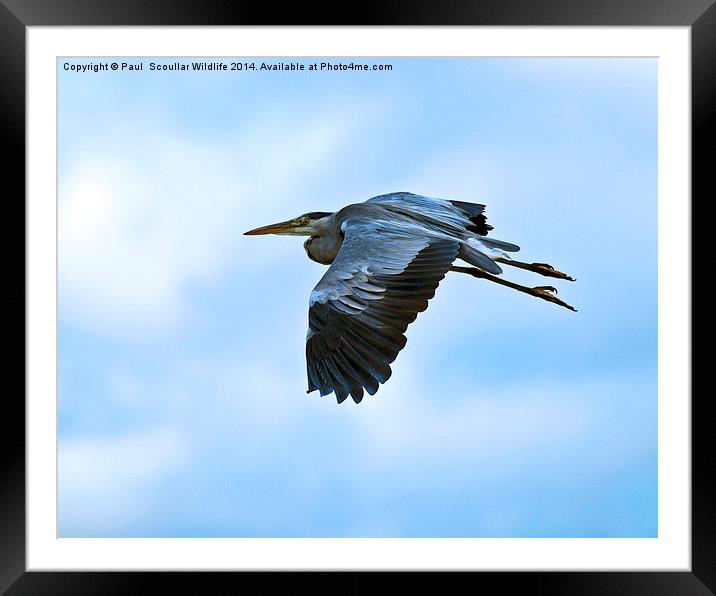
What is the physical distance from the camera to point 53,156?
142 inches

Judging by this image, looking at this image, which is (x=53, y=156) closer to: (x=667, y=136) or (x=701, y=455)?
(x=667, y=136)

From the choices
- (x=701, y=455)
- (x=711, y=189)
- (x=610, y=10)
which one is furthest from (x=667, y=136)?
(x=701, y=455)

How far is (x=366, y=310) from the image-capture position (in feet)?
10.2

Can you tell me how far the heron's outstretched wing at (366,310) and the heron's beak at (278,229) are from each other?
0.67 meters

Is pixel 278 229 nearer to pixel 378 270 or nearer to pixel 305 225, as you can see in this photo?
pixel 305 225

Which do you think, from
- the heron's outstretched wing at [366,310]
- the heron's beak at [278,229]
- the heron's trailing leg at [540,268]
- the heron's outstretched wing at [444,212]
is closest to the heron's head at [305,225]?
the heron's beak at [278,229]

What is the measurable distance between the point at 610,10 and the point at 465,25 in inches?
24.4

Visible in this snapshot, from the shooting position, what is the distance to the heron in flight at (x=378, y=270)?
2996 mm

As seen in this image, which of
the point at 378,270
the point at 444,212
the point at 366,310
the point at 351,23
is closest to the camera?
the point at 366,310

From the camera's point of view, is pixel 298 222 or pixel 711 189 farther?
pixel 298 222

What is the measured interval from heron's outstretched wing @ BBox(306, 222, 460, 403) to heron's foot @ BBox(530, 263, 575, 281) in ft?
1.90

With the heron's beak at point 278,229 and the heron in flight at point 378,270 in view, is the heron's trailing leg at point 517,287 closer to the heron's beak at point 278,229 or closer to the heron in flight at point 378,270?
the heron in flight at point 378,270

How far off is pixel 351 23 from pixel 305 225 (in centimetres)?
111

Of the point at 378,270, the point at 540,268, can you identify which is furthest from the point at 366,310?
the point at 540,268
